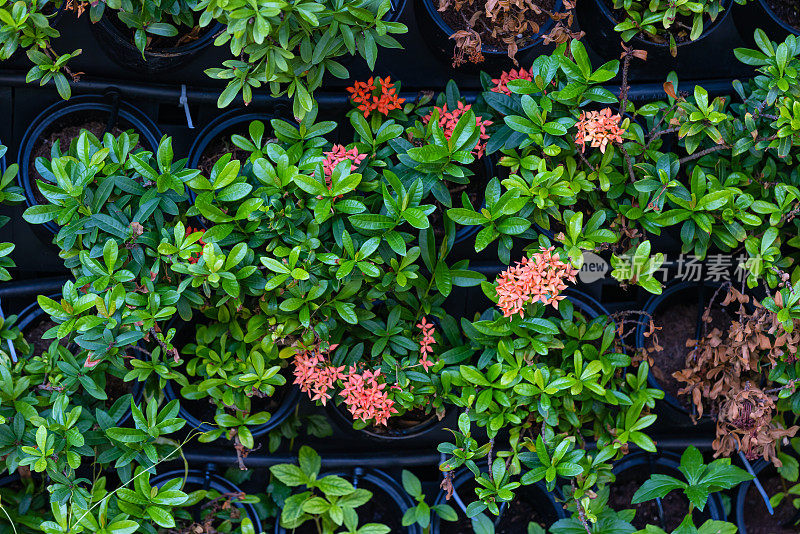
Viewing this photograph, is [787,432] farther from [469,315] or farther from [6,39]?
[6,39]

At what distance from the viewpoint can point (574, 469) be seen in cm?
156

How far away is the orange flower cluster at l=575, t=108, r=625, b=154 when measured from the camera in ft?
4.94

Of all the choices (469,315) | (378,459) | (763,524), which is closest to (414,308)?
(469,315)

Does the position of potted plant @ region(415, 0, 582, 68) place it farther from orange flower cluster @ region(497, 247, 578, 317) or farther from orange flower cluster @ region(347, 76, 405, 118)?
orange flower cluster @ region(497, 247, 578, 317)

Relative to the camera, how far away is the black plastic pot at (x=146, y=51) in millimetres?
1737

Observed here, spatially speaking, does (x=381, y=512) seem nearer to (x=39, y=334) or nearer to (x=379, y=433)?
(x=379, y=433)

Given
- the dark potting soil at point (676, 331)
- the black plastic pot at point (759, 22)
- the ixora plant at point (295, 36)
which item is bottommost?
the dark potting soil at point (676, 331)

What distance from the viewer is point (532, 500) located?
1960 millimetres

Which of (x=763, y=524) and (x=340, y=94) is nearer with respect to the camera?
(x=340, y=94)

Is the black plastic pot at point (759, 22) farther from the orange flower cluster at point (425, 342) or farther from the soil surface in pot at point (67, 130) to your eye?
the soil surface in pot at point (67, 130)

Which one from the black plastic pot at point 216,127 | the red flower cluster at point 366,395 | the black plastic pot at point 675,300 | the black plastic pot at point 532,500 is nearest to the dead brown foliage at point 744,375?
the black plastic pot at point 675,300

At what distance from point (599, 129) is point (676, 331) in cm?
79

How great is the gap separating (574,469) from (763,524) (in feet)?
3.11

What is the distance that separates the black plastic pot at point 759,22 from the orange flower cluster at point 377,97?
3.40 ft
